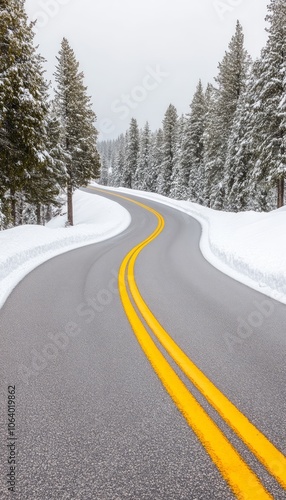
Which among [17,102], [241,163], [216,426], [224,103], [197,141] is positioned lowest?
[216,426]

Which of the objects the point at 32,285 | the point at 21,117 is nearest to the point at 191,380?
the point at 32,285

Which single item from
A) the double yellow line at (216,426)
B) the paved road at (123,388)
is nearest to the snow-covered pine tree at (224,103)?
the paved road at (123,388)

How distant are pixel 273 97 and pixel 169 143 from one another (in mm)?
33307

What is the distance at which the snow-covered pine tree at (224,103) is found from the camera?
2903 cm

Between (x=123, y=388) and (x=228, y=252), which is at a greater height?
(x=228, y=252)

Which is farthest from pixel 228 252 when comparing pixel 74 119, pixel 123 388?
pixel 74 119

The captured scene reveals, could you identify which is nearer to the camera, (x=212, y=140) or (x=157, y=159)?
(x=212, y=140)

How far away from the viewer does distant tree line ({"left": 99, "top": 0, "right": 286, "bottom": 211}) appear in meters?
20.0

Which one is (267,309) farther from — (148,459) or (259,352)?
(148,459)

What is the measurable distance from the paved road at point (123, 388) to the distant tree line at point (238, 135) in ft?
55.9

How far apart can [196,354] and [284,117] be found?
754 inches

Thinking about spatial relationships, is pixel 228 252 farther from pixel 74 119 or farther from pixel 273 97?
pixel 74 119

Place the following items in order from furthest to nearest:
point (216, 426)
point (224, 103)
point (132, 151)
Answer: point (132, 151), point (224, 103), point (216, 426)

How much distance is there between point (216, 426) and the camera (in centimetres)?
234
